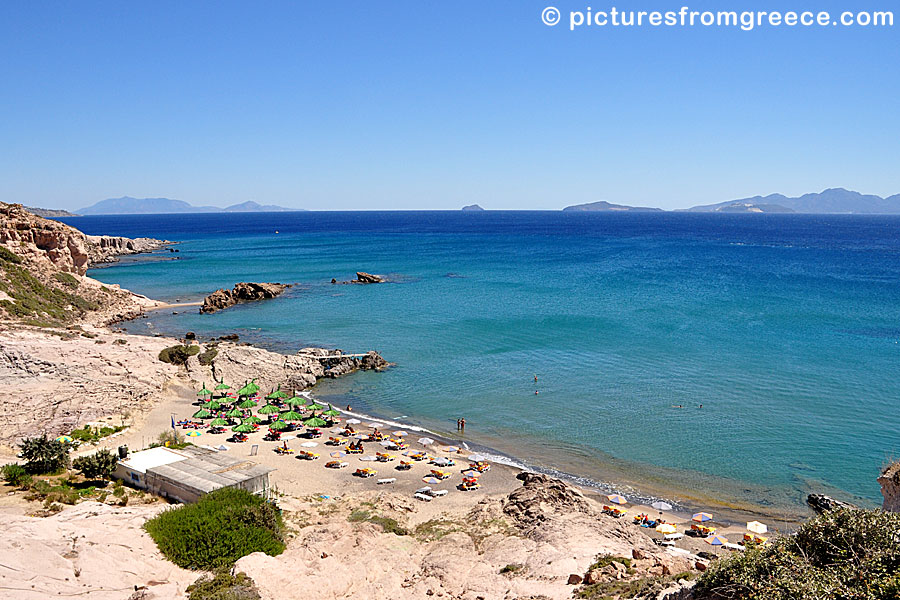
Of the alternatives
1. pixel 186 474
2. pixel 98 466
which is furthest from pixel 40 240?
pixel 186 474

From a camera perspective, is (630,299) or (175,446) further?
(630,299)

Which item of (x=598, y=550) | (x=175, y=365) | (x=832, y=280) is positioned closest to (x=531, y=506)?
(x=598, y=550)

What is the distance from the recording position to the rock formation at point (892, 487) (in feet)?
50.2

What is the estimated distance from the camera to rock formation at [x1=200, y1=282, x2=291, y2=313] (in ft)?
223

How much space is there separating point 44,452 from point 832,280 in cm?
8993

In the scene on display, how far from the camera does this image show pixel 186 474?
21.8 m

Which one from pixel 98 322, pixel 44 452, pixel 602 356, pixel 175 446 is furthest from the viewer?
pixel 98 322

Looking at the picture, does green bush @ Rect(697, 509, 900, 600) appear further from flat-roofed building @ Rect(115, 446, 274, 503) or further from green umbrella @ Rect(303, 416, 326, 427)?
green umbrella @ Rect(303, 416, 326, 427)

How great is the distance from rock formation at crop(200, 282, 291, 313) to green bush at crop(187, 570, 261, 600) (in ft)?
183

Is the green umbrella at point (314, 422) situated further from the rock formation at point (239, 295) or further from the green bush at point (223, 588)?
the rock formation at point (239, 295)

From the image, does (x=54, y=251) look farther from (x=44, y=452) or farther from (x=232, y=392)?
(x=44, y=452)

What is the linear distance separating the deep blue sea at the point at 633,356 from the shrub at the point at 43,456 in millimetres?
18310

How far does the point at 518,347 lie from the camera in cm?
4972

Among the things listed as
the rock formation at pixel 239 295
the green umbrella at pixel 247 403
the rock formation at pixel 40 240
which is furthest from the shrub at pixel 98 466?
the rock formation at pixel 40 240
